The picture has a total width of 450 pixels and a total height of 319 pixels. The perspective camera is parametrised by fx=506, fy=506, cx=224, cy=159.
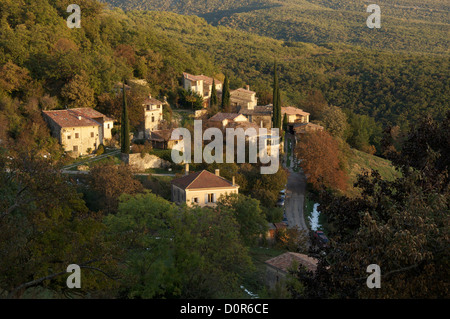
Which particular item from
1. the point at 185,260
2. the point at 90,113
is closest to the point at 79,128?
the point at 90,113

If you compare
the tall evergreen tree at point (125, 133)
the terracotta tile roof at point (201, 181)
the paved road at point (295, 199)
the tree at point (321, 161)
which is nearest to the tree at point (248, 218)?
the terracotta tile roof at point (201, 181)

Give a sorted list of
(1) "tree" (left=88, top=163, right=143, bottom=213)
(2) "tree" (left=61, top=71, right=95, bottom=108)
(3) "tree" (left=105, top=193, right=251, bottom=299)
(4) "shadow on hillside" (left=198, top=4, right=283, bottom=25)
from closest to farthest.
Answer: (3) "tree" (left=105, top=193, right=251, bottom=299), (1) "tree" (left=88, top=163, right=143, bottom=213), (2) "tree" (left=61, top=71, right=95, bottom=108), (4) "shadow on hillside" (left=198, top=4, right=283, bottom=25)

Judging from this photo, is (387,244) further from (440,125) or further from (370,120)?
(370,120)

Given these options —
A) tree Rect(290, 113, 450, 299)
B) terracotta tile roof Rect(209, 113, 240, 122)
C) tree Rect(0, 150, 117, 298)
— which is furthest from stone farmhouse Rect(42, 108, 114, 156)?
tree Rect(290, 113, 450, 299)

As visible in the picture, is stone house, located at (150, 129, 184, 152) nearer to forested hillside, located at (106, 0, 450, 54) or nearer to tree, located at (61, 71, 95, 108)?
tree, located at (61, 71, 95, 108)

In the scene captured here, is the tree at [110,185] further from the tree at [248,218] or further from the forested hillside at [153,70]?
the forested hillside at [153,70]

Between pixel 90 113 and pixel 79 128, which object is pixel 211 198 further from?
pixel 90 113

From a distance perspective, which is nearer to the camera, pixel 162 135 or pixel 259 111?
pixel 162 135
